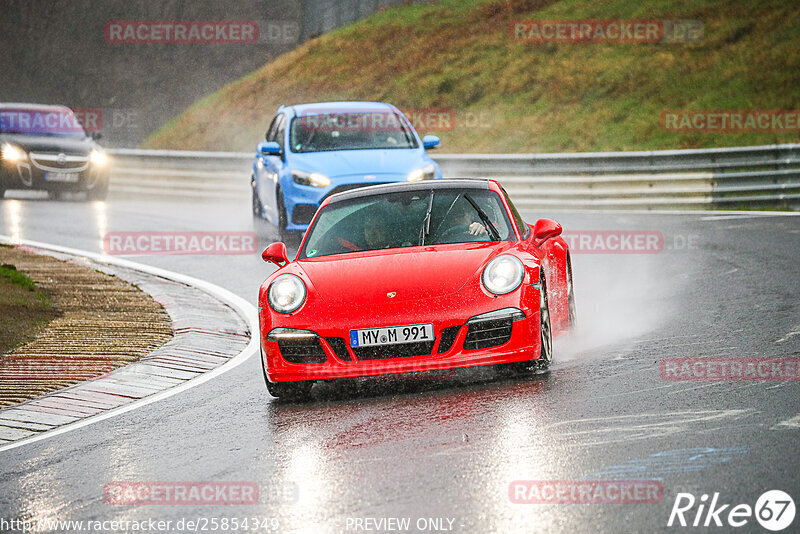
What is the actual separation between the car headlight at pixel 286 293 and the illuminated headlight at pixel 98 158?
16.2 meters

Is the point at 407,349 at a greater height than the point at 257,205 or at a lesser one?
greater

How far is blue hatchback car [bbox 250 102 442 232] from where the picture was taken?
15.6m

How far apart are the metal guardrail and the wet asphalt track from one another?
10.7m

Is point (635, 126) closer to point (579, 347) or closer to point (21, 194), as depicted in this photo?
point (21, 194)

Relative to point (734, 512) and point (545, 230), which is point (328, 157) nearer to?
point (545, 230)

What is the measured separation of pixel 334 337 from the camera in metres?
7.71

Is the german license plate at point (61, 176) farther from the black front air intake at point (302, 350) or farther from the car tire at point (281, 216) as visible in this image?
the black front air intake at point (302, 350)

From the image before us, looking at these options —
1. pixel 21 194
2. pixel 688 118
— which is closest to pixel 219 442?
pixel 21 194

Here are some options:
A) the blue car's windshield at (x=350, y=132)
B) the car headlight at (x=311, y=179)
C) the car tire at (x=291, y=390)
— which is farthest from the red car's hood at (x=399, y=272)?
the blue car's windshield at (x=350, y=132)

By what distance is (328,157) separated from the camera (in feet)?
52.9

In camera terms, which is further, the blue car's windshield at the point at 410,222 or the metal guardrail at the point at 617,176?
the metal guardrail at the point at 617,176

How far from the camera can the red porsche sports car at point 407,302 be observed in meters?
7.64

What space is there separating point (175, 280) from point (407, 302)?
6.63 meters

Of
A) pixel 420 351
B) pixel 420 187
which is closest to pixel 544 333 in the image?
pixel 420 351
